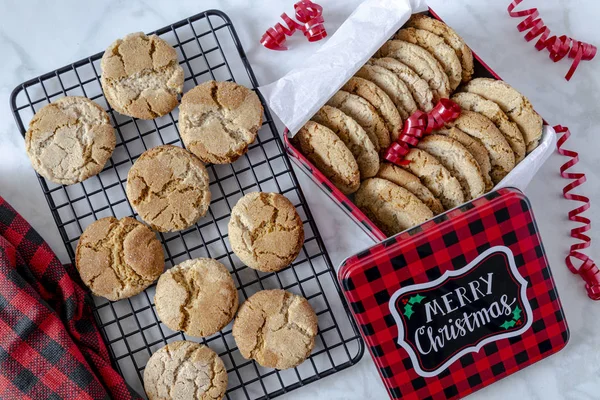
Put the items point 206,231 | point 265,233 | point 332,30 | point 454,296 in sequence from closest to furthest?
point 454,296 → point 265,233 → point 206,231 → point 332,30

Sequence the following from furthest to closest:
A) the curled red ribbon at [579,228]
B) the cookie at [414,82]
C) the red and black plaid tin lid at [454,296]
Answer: the curled red ribbon at [579,228] < the cookie at [414,82] < the red and black plaid tin lid at [454,296]

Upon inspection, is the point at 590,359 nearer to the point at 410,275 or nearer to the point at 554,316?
the point at 554,316

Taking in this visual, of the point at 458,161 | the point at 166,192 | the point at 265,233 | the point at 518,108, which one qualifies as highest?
the point at 518,108

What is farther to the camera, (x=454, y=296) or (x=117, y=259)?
(x=117, y=259)

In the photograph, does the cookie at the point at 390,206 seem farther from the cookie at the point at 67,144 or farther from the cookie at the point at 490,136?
the cookie at the point at 67,144

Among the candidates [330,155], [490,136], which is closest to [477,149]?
[490,136]

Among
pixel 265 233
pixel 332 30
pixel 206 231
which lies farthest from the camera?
pixel 332 30

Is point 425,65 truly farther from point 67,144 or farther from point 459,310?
point 67,144

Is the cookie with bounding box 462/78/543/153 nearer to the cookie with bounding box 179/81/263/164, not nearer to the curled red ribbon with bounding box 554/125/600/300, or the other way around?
the curled red ribbon with bounding box 554/125/600/300

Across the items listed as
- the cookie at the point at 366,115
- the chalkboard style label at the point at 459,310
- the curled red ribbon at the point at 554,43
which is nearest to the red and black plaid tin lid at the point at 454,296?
the chalkboard style label at the point at 459,310
